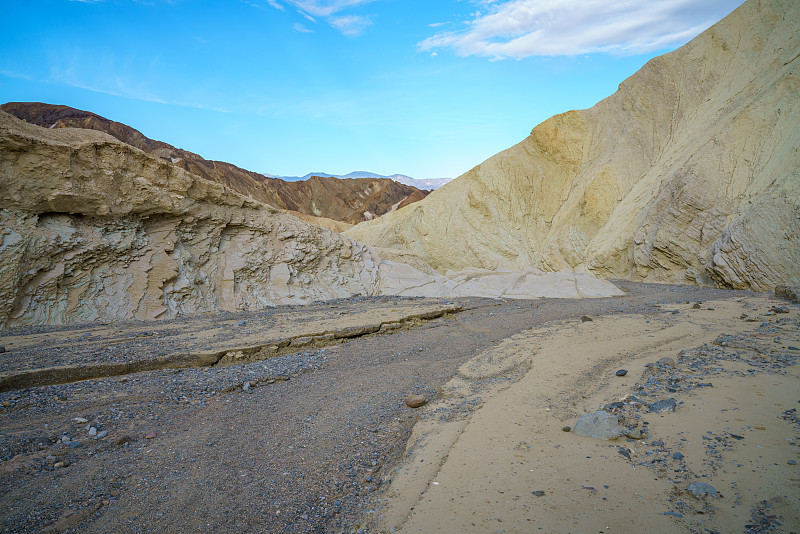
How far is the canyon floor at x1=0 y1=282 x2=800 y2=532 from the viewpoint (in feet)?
9.41

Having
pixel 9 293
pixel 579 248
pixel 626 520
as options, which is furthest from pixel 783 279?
pixel 9 293

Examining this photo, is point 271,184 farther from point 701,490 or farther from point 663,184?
point 701,490

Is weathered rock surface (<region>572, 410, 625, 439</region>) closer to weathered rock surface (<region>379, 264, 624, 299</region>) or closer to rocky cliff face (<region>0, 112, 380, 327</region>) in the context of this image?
weathered rock surface (<region>379, 264, 624, 299</region>)

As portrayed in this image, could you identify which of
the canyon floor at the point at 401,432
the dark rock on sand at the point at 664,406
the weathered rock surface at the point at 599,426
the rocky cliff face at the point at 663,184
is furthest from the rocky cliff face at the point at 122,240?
the rocky cliff face at the point at 663,184

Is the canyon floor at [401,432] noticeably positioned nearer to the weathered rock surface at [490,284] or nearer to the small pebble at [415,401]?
the small pebble at [415,401]

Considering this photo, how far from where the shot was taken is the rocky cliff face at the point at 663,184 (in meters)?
13.4

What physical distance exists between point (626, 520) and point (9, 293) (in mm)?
12354

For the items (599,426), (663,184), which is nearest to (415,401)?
(599,426)

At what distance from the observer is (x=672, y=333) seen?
7.27 meters

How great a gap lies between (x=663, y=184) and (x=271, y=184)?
47.2 meters

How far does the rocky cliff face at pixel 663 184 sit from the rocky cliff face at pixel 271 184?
1028 inches

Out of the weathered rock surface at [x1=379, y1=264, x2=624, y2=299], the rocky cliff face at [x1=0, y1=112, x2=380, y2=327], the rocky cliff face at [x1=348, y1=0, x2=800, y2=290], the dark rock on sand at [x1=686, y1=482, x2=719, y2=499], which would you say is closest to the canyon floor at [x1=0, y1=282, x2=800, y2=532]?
the dark rock on sand at [x1=686, y1=482, x2=719, y2=499]

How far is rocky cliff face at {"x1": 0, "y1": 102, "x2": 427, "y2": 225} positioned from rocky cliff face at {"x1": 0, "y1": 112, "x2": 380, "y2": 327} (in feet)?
109

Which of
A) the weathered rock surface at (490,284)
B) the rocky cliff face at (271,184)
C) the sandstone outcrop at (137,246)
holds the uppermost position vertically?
the rocky cliff face at (271,184)
